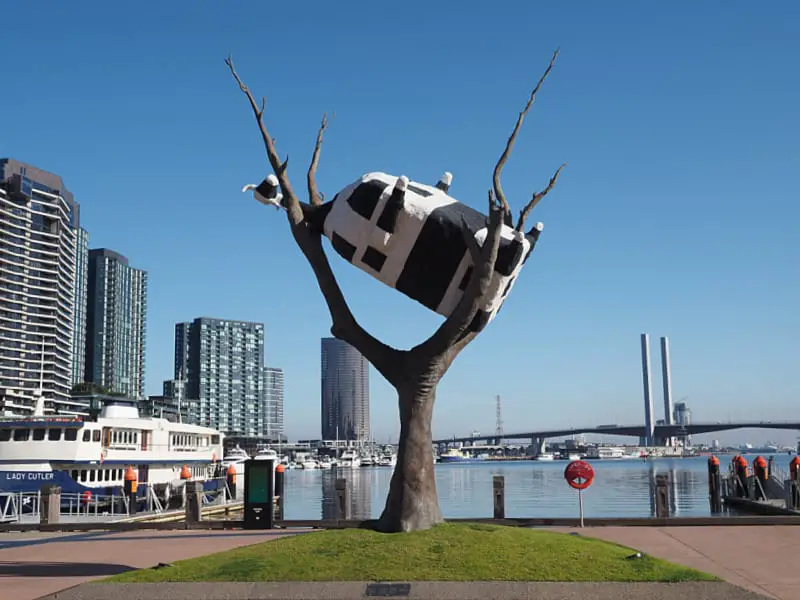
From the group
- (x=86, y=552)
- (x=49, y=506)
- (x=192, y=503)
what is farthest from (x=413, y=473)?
(x=49, y=506)

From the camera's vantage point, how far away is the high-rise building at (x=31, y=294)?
141 metres

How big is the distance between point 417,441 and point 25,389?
463ft

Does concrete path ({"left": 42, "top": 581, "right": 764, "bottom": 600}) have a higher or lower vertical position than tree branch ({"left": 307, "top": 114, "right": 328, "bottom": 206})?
lower

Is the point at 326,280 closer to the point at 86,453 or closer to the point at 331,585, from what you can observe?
the point at 331,585

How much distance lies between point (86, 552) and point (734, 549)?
14601 millimetres

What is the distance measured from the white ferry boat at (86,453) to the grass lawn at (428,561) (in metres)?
31.2

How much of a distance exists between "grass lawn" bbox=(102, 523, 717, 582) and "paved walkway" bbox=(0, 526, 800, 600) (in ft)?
1.34

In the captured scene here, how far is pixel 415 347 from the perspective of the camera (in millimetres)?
16953

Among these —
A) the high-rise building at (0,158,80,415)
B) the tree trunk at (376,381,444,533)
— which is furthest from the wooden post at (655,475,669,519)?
the high-rise building at (0,158,80,415)

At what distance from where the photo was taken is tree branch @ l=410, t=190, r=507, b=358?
1514 cm

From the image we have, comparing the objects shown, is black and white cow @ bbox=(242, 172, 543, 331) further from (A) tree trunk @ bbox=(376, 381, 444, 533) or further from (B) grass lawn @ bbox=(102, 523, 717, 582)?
(B) grass lawn @ bbox=(102, 523, 717, 582)

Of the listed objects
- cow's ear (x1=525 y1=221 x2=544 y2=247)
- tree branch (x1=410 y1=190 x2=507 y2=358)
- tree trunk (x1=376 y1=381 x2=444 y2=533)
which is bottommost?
tree trunk (x1=376 y1=381 x2=444 y2=533)

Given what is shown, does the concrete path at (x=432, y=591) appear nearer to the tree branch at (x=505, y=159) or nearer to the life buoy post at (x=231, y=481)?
the tree branch at (x=505, y=159)

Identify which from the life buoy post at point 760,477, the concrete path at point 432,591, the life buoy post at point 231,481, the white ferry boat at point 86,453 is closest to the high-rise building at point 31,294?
the white ferry boat at point 86,453
